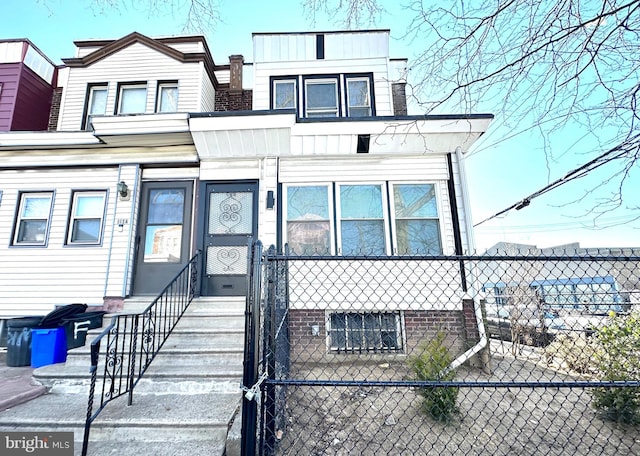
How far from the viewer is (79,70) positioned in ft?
21.4

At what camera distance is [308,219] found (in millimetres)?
5445

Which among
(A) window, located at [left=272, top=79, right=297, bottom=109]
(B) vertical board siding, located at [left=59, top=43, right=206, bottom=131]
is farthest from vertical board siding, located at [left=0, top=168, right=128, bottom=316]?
(A) window, located at [left=272, top=79, right=297, bottom=109]

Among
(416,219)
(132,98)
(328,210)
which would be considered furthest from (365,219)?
(132,98)

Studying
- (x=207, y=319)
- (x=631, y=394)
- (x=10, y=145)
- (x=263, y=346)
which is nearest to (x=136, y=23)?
(x=263, y=346)

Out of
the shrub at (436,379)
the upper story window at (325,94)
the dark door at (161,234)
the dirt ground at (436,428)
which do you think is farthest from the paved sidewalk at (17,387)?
the upper story window at (325,94)

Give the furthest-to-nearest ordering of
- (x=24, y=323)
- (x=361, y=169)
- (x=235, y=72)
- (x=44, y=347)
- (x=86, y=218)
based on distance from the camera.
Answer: (x=235, y=72) → (x=86, y=218) → (x=361, y=169) → (x=24, y=323) → (x=44, y=347)

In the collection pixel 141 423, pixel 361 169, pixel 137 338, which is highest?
pixel 361 169

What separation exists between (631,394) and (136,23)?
578cm

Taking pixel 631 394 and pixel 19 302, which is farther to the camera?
pixel 19 302

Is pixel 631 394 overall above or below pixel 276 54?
below

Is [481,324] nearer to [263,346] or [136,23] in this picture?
[263,346]

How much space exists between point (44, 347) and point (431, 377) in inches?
196

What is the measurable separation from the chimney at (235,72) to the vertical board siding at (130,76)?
871mm

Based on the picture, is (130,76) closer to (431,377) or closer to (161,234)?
(161,234)
